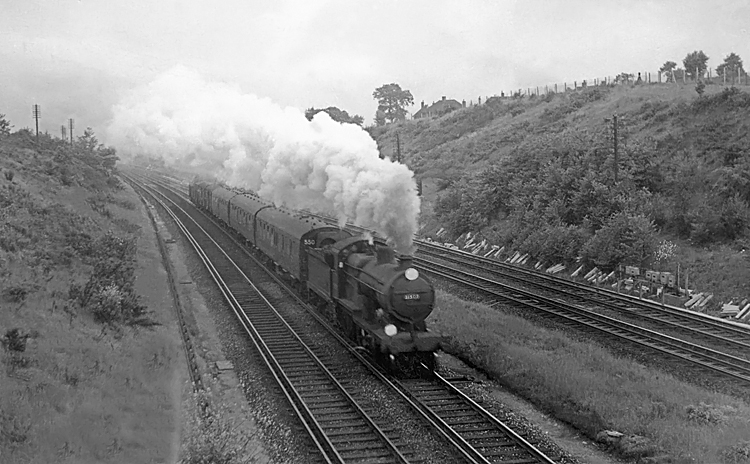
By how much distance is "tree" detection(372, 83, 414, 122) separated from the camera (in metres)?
99.5

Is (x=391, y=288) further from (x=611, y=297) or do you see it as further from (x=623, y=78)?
(x=623, y=78)

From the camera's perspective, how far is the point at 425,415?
1170cm

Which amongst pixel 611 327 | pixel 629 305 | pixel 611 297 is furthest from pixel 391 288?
pixel 611 297

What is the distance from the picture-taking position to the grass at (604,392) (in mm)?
10531

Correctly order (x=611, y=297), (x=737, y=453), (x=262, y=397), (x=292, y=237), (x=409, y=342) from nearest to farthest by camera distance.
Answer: (x=737, y=453) → (x=262, y=397) → (x=409, y=342) → (x=292, y=237) → (x=611, y=297)

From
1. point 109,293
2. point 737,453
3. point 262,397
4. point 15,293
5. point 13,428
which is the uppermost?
point 15,293

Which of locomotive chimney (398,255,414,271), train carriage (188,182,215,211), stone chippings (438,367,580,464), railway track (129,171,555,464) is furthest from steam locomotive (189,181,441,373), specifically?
train carriage (188,182,215,211)

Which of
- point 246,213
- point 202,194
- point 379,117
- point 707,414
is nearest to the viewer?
point 707,414

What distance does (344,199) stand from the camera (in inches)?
725

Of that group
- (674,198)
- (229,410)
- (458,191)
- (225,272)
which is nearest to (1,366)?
(229,410)

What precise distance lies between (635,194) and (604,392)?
1719cm

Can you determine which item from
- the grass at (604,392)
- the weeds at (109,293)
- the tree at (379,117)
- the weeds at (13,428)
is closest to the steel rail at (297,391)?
the weeds at (109,293)

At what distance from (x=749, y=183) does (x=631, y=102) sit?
22.7 m

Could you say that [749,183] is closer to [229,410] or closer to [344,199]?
[344,199]
